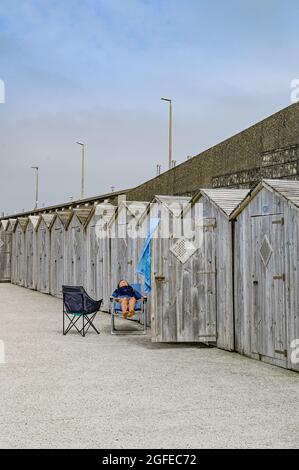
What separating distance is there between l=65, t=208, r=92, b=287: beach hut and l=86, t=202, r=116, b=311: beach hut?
48cm

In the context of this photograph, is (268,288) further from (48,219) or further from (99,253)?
(48,219)

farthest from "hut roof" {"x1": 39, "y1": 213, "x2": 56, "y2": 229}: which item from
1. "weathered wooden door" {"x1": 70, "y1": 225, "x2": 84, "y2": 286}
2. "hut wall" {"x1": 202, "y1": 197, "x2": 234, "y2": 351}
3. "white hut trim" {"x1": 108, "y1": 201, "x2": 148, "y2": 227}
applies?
"hut wall" {"x1": 202, "y1": 197, "x2": 234, "y2": 351}

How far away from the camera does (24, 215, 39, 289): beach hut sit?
23.2 m

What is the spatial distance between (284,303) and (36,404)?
348 cm

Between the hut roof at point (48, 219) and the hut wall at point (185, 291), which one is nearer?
the hut wall at point (185, 291)

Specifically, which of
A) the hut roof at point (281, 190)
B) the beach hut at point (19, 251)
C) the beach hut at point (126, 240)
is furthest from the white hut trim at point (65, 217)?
the hut roof at point (281, 190)

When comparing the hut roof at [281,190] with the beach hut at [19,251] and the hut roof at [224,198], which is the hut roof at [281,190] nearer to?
the hut roof at [224,198]

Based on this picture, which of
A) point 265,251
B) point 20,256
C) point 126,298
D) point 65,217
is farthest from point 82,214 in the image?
point 265,251

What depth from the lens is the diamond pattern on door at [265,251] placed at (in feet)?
26.8

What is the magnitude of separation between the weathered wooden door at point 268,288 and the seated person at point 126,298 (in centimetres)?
297

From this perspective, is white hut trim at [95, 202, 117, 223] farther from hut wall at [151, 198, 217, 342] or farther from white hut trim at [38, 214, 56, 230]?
hut wall at [151, 198, 217, 342]

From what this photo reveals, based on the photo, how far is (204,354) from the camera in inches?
348
